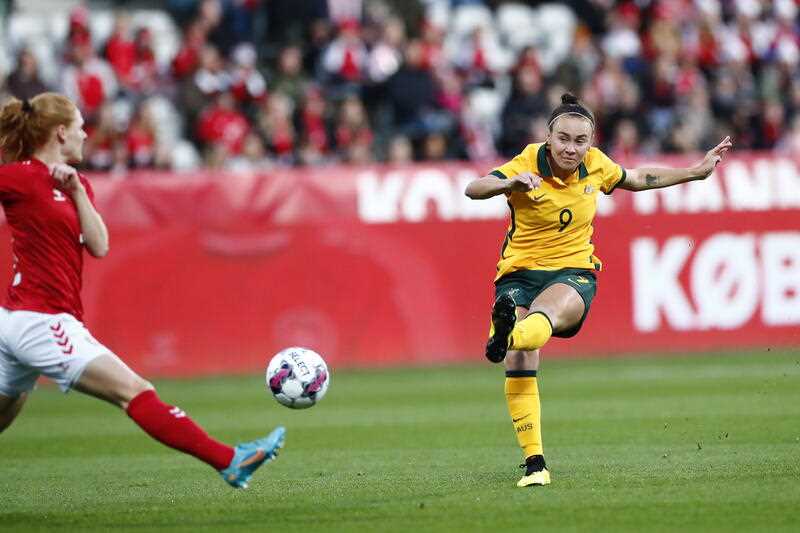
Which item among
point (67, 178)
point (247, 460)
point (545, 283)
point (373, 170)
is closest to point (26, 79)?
point (373, 170)

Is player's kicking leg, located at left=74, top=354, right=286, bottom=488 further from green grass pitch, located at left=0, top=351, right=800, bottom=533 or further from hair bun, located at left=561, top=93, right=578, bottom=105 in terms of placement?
hair bun, located at left=561, top=93, right=578, bottom=105

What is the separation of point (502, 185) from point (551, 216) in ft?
2.35

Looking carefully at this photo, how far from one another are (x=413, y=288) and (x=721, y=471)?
8.43 metres

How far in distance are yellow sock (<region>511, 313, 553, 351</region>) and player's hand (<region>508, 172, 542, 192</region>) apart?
758mm

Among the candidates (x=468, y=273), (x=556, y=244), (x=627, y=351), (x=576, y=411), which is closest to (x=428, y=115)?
(x=468, y=273)

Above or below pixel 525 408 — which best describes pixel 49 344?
above

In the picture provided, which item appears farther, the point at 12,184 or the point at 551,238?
the point at 551,238

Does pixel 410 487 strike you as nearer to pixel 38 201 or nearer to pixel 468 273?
pixel 38 201

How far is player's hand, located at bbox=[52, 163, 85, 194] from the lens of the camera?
6.88 m

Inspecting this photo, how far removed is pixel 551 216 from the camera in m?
8.52

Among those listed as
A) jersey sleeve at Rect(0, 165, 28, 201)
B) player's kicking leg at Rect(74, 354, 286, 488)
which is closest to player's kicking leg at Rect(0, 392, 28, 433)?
player's kicking leg at Rect(74, 354, 286, 488)

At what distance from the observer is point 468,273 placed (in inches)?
666

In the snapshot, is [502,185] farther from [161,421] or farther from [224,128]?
[224,128]

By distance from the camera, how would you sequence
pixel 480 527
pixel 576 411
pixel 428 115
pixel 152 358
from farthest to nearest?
pixel 428 115 < pixel 152 358 < pixel 576 411 < pixel 480 527
